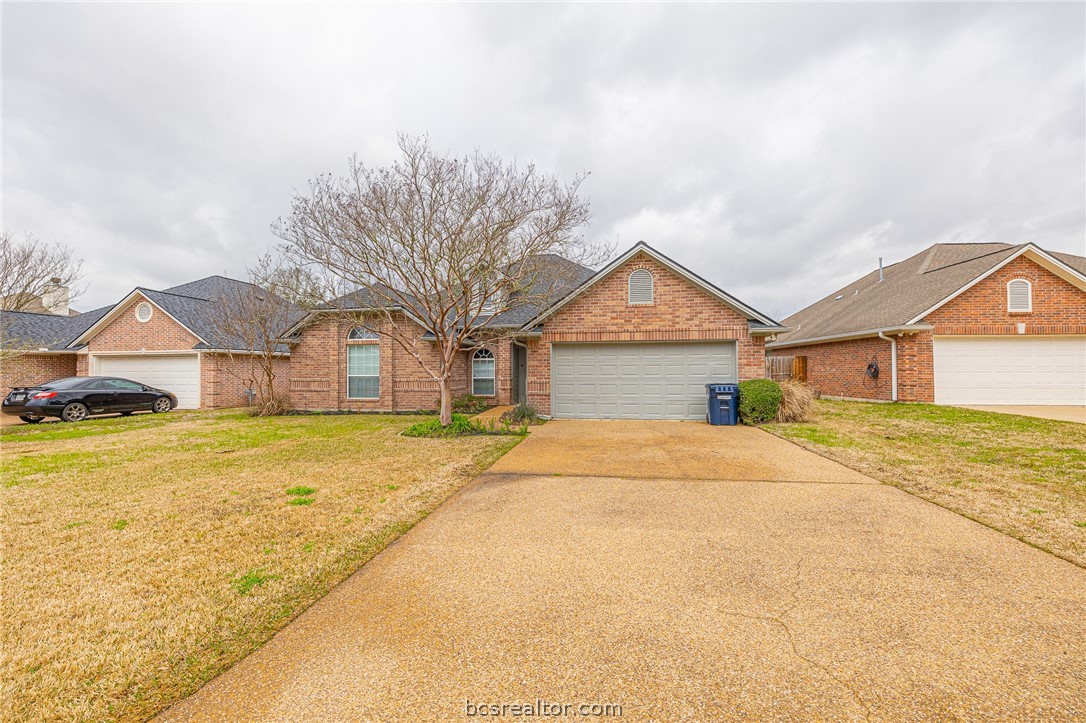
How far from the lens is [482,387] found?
56.4ft

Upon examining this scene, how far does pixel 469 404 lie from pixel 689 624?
13.5 m

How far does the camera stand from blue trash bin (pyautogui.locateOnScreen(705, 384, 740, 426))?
11.7 meters

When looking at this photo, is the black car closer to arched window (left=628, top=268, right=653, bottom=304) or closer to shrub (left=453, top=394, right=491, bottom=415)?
shrub (left=453, top=394, right=491, bottom=415)

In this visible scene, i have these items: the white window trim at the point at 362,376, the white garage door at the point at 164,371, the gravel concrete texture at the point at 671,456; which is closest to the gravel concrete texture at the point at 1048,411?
the gravel concrete texture at the point at 671,456

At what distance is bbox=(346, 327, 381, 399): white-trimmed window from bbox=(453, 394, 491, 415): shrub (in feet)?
10.1

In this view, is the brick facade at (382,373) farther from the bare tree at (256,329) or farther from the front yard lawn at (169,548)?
the front yard lawn at (169,548)

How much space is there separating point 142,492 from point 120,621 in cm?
387

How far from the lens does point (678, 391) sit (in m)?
12.7

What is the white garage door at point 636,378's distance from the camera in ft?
41.4

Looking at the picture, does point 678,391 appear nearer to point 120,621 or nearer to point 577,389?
point 577,389

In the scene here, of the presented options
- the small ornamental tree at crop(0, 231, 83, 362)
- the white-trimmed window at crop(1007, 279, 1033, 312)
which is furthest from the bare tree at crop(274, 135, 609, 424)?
the small ornamental tree at crop(0, 231, 83, 362)

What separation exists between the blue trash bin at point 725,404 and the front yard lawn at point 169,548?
6.38 m

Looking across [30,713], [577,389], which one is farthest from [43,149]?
[30,713]

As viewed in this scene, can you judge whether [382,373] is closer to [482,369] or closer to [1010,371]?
[482,369]
